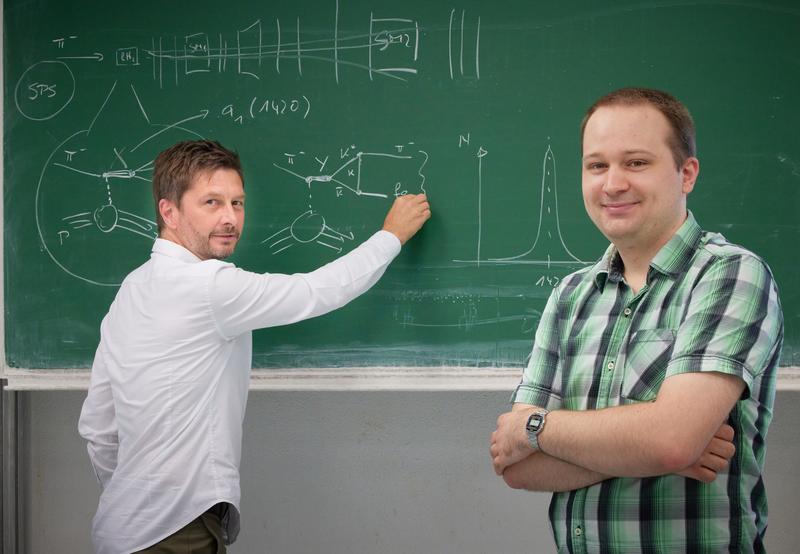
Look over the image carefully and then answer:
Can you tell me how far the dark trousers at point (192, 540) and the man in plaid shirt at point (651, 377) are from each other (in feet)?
3.18

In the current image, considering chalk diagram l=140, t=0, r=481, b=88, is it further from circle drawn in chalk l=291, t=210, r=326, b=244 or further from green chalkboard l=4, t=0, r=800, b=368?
circle drawn in chalk l=291, t=210, r=326, b=244

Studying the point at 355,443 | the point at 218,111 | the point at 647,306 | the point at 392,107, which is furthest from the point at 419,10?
the point at 355,443

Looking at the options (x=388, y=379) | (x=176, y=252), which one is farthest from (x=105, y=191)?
(x=388, y=379)

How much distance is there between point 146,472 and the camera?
2.28 m

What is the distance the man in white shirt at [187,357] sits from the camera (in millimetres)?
2258

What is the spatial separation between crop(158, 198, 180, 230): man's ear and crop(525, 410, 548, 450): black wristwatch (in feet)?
4.27

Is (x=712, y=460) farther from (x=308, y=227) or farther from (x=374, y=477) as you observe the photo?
(x=374, y=477)

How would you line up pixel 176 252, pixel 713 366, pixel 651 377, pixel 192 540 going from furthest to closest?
1. pixel 176 252
2. pixel 192 540
3. pixel 651 377
4. pixel 713 366

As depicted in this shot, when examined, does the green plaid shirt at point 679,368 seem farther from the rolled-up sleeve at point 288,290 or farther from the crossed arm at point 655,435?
the rolled-up sleeve at point 288,290

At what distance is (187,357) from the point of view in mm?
2270

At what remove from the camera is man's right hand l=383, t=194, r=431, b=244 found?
260cm

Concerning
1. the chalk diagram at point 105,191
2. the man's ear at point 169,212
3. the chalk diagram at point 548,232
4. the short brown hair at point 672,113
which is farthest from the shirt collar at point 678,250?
the chalk diagram at point 105,191

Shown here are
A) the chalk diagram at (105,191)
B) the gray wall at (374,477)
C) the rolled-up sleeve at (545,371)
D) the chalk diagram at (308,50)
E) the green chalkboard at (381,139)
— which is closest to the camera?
the rolled-up sleeve at (545,371)

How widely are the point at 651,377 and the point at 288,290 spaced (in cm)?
111
